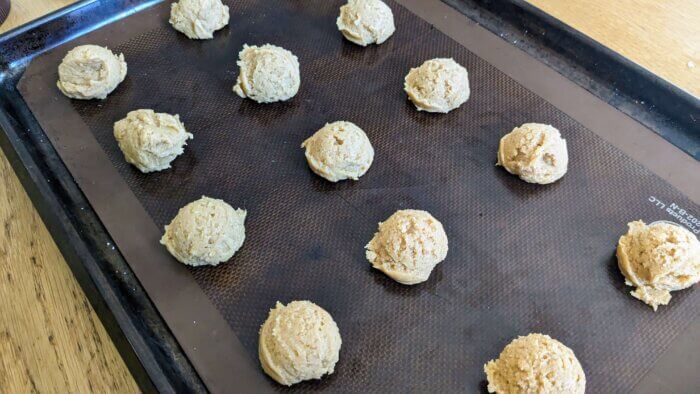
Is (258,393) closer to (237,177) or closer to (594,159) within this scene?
(237,177)

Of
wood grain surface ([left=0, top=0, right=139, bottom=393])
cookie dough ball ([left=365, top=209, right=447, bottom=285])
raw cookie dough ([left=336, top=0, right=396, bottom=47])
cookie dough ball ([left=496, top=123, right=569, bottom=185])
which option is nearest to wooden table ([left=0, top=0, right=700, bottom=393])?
wood grain surface ([left=0, top=0, right=139, bottom=393])

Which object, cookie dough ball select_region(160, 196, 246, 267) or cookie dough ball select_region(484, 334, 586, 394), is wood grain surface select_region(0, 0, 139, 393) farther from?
cookie dough ball select_region(484, 334, 586, 394)

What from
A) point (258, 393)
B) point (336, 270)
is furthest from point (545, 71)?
point (258, 393)

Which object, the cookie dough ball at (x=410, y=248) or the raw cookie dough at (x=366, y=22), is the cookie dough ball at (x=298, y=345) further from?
the raw cookie dough at (x=366, y=22)

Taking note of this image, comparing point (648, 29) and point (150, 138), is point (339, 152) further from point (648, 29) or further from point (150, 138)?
point (648, 29)

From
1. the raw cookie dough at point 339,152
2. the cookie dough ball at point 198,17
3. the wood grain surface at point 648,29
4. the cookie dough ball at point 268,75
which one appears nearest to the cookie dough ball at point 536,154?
the raw cookie dough at point 339,152

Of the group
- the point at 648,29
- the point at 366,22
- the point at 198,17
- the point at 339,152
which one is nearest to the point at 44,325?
the point at 339,152
